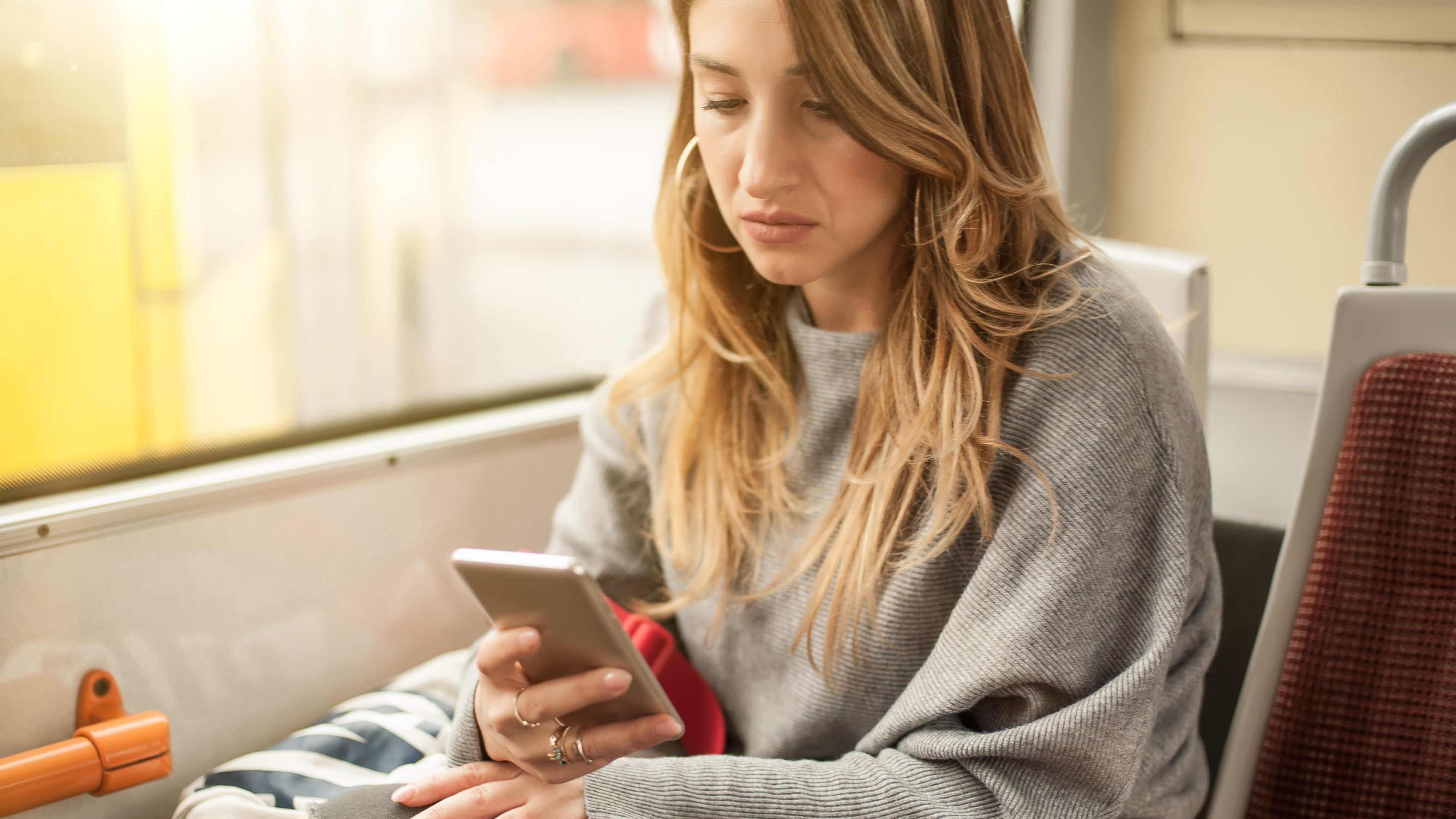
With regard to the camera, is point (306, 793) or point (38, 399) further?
point (38, 399)

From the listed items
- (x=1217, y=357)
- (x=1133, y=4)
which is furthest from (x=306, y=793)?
(x=1133, y=4)

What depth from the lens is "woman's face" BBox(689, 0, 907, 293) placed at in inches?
33.9

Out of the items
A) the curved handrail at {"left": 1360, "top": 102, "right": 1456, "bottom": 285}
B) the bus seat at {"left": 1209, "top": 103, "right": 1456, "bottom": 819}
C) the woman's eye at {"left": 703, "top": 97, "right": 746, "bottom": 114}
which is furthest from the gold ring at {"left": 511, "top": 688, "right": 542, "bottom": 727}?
the curved handrail at {"left": 1360, "top": 102, "right": 1456, "bottom": 285}

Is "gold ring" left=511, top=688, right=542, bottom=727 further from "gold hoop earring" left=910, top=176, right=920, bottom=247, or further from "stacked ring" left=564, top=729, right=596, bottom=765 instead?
"gold hoop earring" left=910, top=176, right=920, bottom=247

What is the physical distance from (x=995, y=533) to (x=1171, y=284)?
0.53m

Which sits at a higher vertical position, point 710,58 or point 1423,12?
point 1423,12

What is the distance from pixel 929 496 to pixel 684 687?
1.14ft

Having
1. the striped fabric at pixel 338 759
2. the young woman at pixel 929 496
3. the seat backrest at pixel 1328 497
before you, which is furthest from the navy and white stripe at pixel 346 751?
the seat backrest at pixel 1328 497

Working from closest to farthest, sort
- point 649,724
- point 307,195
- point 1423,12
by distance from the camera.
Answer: point 649,724 < point 1423,12 < point 307,195

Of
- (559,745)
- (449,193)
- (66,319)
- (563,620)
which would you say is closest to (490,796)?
(559,745)

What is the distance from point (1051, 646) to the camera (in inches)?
32.9

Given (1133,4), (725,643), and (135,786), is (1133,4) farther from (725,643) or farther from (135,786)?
(135,786)

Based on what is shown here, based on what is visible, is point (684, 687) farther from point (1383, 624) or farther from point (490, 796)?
point (1383, 624)

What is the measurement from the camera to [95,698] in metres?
1.05
